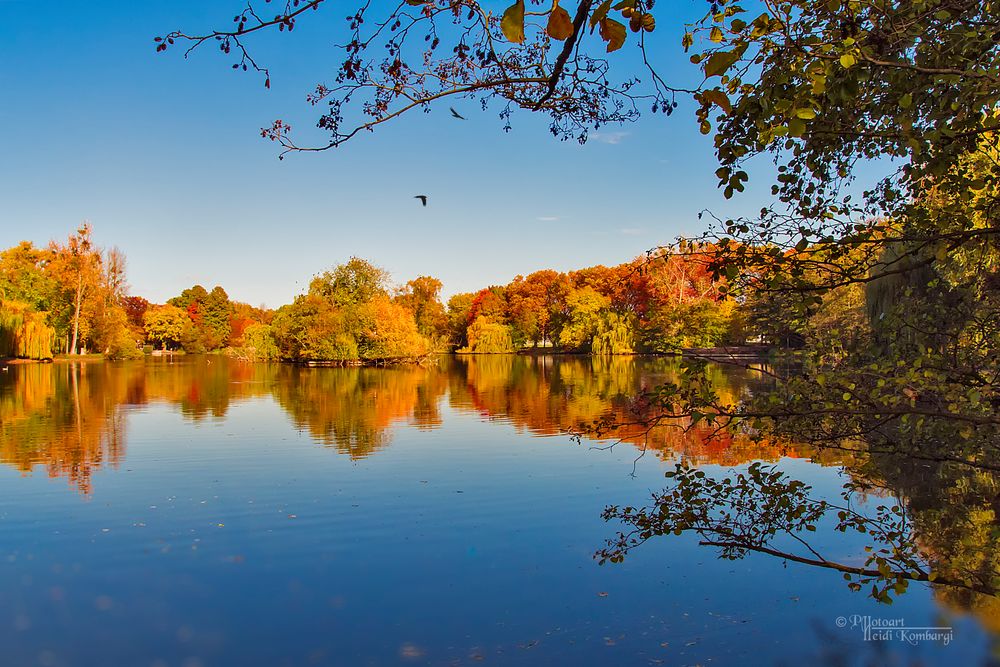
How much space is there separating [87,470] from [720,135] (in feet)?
37.7

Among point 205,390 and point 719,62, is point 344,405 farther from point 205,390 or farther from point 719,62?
point 719,62

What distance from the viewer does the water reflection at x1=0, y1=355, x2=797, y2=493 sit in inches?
492

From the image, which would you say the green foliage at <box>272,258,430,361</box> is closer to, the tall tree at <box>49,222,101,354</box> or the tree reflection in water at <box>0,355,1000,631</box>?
the tree reflection in water at <box>0,355,1000,631</box>

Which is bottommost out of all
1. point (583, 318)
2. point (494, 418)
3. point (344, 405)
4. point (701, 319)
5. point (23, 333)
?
point (494, 418)

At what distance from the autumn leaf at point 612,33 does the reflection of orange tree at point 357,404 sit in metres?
11.5

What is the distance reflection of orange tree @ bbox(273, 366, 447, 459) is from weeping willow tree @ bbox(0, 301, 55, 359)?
2092 centimetres

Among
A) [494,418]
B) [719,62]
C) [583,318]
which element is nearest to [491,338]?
[583,318]

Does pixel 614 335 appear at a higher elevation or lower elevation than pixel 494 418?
higher

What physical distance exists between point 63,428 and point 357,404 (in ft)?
25.9

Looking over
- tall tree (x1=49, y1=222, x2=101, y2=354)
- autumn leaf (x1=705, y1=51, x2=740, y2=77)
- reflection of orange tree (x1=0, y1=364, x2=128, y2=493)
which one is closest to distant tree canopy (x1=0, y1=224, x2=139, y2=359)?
tall tree (x1=49, y1=222, x2=101, y2=354)

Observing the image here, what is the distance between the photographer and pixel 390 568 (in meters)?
6.77

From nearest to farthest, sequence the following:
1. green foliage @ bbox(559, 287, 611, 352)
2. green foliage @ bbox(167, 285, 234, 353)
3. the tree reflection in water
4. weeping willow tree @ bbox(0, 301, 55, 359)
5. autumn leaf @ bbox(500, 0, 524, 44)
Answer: autumn leaf @ bbox(500, 0, 524, 44) < the tree reflection in water < weeping willow tree @ bbox(0, 301, 55, 359) < green foliage @ bbox(559, 287, 611, 352) < green foliage @ bbox(167, 285, 234, 353)

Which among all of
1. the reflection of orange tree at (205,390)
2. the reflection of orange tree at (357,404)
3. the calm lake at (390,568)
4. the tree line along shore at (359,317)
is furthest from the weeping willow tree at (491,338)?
the calm lake at (390,568)

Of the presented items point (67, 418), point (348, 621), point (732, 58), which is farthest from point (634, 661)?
point (67, 418)
